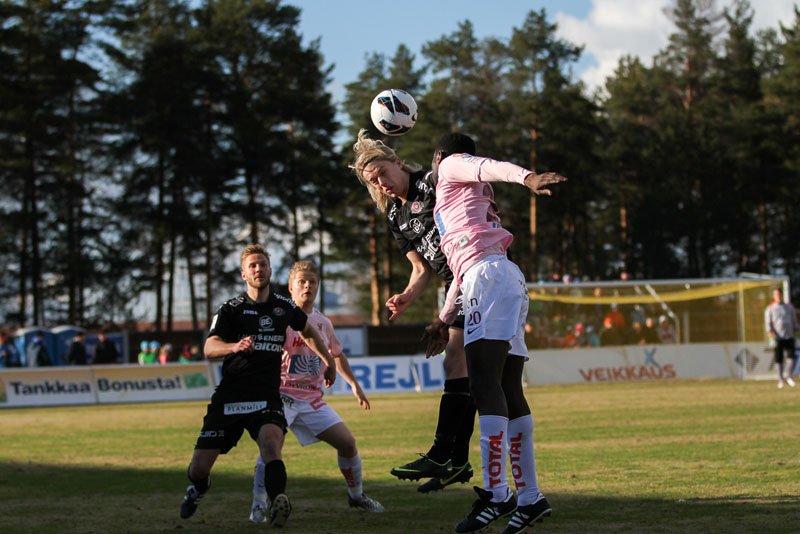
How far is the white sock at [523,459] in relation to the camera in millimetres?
5988

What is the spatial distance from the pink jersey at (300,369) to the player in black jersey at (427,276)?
1542 millimetres

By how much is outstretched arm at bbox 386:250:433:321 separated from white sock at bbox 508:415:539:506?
1.19 metres

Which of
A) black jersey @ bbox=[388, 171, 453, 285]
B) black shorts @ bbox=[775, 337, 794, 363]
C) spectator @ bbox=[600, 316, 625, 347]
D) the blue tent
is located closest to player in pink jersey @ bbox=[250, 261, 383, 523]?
black jersey @ bbox=[388, 171, 453, 285]

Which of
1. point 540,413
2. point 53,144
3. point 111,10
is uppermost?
point 111,10

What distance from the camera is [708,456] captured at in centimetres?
1030

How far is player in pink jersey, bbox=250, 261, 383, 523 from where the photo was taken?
26.1ft

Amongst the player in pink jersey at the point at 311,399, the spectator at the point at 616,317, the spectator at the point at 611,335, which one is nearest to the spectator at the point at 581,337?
the spectator at the point at 611,335

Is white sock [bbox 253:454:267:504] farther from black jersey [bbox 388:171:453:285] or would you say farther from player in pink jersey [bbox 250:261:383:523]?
black jersey [bbox 388:171:453:285]

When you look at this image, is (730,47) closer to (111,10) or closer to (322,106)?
(322,106)

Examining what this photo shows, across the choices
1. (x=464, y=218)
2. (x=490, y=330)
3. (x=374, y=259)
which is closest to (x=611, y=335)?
(x=464, y=218)

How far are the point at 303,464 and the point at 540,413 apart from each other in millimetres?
7441

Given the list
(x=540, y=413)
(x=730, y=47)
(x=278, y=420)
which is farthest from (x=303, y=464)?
(x=730, y=47)

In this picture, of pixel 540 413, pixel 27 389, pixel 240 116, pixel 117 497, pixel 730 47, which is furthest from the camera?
pixel 730 47

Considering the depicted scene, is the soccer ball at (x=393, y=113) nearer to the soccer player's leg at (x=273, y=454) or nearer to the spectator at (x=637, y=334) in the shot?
the soccer player's leg at (x=273, y=454)
